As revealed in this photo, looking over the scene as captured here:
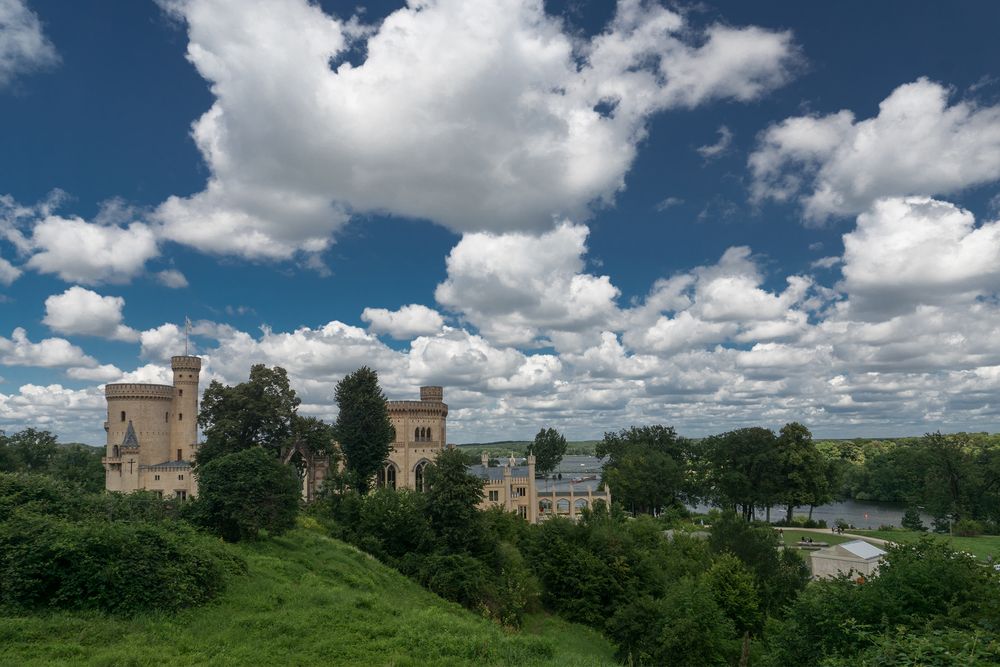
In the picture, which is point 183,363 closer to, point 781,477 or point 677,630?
point 677,630

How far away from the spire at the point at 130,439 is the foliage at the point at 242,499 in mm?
33532

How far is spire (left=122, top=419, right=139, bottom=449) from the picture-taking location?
5375 centimetres

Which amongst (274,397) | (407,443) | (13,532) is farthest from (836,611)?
(407,443)

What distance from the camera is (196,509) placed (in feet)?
83.9

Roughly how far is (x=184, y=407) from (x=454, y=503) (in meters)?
38.6

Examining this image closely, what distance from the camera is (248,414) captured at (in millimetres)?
41375

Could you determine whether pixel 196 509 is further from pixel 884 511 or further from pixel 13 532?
pixel 884 511

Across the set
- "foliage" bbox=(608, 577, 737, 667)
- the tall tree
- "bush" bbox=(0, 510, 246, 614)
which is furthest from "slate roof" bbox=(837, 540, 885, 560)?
"bush" bbox=(0, 510, 246, 614)

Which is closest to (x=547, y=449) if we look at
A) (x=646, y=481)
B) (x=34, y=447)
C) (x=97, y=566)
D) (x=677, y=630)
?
(x=646, y=481)

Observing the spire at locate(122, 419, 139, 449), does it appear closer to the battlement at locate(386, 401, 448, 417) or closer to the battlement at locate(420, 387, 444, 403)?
the battlement at locate(386, 401, 448, 417)

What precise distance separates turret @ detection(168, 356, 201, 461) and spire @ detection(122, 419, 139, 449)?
10.9 ft

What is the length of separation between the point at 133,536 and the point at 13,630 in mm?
3410

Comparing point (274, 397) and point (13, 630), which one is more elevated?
point (274, 397)

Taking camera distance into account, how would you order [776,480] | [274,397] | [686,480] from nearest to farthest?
[274,397] → [776,480] → [686,480]
